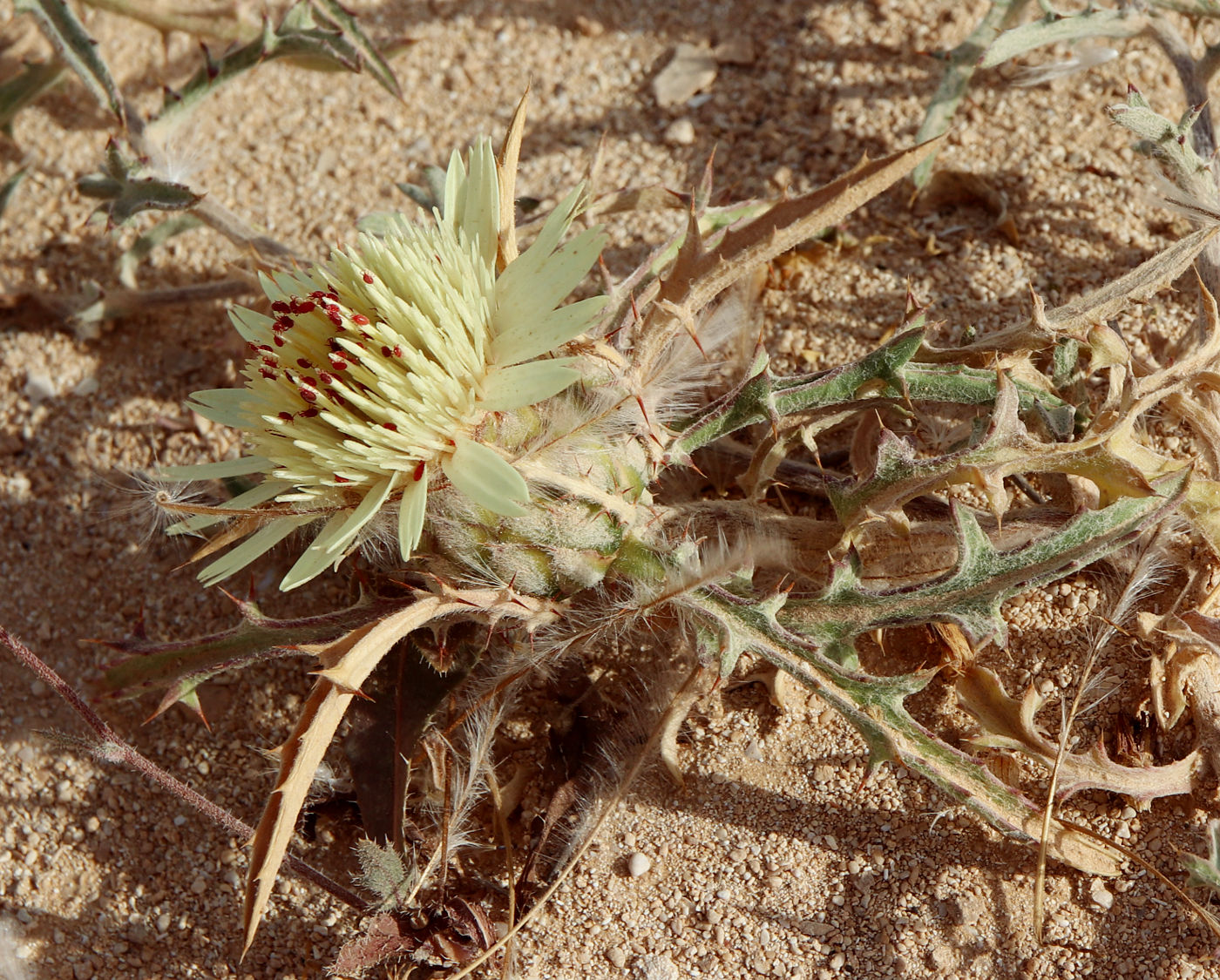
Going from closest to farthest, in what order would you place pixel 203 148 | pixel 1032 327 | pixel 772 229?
1. pixel 772 229
2. pixel 1032 327
3. pixel 203 148

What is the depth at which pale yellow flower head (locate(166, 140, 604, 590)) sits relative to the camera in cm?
175

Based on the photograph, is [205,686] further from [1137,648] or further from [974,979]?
[1137,648]

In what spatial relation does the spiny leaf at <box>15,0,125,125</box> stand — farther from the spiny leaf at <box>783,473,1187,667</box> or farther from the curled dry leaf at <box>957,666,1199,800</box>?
the curled dry leaf at <box>957,666,1199,800</box>

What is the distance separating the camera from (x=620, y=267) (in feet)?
9.32

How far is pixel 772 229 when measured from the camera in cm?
191

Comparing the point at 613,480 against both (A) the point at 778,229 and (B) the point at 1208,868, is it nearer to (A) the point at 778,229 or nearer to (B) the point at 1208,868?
(A) the point at 778,229

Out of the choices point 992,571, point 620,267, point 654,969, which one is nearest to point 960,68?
point 620,267

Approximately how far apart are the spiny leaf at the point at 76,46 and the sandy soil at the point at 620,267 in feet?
1.10

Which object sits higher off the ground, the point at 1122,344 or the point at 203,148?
the point at 203,148

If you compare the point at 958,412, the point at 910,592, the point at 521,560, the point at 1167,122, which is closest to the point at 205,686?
the point at 521,560

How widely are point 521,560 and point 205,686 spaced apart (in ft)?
3.71

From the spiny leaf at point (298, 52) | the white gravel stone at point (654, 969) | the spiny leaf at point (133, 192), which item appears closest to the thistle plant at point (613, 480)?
the white gravel stone at point (654, 969)

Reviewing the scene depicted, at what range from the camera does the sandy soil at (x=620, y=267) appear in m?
2.11

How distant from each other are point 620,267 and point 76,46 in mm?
1619
